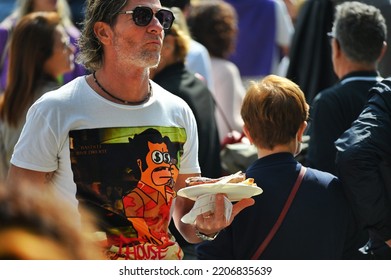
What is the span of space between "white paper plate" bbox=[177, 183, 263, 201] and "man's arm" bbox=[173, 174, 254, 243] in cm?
4

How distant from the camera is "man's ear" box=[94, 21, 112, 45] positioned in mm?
3010

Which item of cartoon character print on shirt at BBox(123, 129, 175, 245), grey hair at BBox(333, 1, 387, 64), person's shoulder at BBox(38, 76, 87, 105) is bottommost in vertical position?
cartoon character print on shirt at BBox(123, 129, 175, 245)

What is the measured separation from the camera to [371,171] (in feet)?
10.7

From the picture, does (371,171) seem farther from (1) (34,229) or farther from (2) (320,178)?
(1) (34,229)

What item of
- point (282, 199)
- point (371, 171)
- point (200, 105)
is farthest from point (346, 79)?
point (282, 199)

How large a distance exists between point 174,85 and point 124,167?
1.64 metres

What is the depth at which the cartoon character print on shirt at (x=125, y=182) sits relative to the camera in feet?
9.20

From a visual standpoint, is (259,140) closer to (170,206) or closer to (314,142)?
(170,206)

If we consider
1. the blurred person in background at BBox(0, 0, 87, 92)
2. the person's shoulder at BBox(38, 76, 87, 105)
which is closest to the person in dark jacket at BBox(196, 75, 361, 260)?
the person's shoulder at BBox(38, 76, 87, 105)

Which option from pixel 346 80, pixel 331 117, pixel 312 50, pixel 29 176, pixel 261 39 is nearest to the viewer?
pixel 29 176

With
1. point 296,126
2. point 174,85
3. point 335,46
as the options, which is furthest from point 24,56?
point 296,126

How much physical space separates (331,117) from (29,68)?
1.80m

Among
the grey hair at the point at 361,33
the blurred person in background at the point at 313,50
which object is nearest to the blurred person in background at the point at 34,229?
the grey hair at the point at 361,33

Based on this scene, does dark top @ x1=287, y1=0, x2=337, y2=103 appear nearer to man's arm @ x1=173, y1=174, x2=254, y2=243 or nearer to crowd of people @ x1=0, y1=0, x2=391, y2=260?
crowd of people @ x1=0, y1=0, x2=391, y2=260
